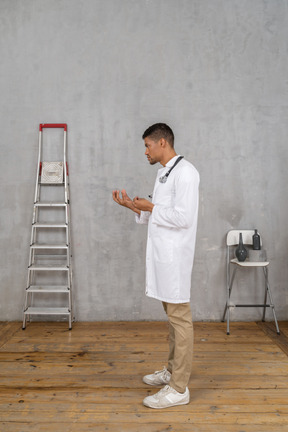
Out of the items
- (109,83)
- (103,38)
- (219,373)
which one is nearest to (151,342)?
(219,373)

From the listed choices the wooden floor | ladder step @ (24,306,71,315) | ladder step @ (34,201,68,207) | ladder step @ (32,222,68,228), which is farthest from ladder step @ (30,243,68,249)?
the wooden floor

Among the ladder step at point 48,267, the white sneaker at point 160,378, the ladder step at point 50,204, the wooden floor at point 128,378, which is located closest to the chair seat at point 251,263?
the wooden floor at point 128,378

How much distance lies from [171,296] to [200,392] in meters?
0.74

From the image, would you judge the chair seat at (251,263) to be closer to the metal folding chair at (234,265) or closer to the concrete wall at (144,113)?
the metal folding chair at (234,265)

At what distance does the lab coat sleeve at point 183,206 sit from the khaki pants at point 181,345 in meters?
0.51

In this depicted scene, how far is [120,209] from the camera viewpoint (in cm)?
399

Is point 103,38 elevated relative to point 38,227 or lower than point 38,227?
elevated

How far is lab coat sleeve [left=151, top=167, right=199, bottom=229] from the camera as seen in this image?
6.98 feet

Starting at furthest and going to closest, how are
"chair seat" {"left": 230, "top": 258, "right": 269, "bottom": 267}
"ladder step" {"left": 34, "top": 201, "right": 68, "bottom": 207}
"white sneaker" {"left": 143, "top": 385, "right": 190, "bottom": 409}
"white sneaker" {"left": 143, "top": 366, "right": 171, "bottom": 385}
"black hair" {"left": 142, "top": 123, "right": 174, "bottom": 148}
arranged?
"ladder step" {"left": 34, "top": 201, "right": 68, "bottom": 207} → "chair seat" {"left": 230, "top": 258, "right": 269, "bottom": 267} → "white sneaker" {"left": 143, "top": 366, "right": 171, "bottom": 385} → "black hair" {"left": 142, "top": 123, "right": 174, "bottom": 148} → "white sneaker" {"left": 143, "top": 385, "right": 190, "bottom": 409}

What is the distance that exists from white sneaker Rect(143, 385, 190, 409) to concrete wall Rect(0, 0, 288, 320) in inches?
67.5

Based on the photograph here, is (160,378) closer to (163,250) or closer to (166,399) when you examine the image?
(166,399)

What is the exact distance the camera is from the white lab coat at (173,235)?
2.14 m

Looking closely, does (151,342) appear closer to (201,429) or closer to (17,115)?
(201,429)

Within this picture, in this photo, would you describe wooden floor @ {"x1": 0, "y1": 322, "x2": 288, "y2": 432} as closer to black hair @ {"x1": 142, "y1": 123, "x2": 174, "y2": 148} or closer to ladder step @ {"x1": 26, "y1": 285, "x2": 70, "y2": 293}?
ladder step @ {"x1": 26, "y1": 285, "x2": 70, "y2": 293}
